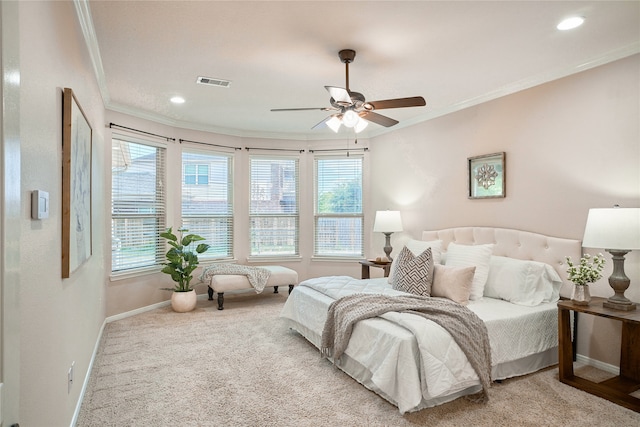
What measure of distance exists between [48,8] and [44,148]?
2.21 ft

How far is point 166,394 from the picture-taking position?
2797 millimetres

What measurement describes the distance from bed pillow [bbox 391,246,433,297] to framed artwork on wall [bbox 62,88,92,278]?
2.65 metres

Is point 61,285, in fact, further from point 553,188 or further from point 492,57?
point 553,188

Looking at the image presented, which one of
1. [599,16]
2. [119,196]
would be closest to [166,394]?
[119,196]

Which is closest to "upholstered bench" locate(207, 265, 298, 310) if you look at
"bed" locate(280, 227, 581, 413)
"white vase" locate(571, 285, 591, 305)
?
"bed" locate(280, 227, 581, 413)

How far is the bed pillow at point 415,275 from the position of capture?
3.54 metres

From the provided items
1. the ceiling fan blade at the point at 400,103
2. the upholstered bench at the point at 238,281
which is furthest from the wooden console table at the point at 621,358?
the upholstered bench at the point at 238,281

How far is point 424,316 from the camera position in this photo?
2764 millimetres

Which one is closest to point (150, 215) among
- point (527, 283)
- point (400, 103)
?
point (400, 103)

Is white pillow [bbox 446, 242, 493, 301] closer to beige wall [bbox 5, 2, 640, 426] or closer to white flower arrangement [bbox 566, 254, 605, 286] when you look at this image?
beige wall [bbox 5, 2, 640, 426]

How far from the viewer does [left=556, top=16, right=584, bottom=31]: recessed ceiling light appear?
2.63 meters

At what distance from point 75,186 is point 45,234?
2.28 ft

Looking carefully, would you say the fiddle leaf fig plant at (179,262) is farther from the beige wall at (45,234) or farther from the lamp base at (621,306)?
the lamp base at (621,306)

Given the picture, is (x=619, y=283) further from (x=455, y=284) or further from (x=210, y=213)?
(x=210, y=213)
